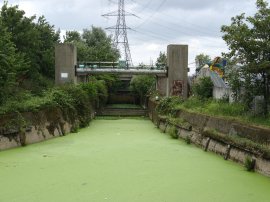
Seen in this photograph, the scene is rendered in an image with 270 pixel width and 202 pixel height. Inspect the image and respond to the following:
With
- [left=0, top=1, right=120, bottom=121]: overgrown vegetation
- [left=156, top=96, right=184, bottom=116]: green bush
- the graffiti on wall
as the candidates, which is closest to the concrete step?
[left=0, top=1, right=120, bottom=121]: overgrown vegetation

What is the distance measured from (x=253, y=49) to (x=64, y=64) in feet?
54.0

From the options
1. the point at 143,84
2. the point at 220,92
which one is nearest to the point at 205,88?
the point at 220,92

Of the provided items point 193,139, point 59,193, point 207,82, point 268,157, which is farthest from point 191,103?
point 59,193

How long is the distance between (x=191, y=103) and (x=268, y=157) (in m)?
9.07

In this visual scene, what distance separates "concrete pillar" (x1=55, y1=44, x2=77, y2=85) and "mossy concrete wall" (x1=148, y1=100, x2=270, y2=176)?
1092 cm

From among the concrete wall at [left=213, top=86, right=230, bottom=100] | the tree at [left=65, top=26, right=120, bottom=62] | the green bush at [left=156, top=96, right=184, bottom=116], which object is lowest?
the green bush at [left=156, top=96, right=184, bottom=116]

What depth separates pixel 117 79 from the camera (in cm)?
4059

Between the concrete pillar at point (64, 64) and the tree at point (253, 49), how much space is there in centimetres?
1516

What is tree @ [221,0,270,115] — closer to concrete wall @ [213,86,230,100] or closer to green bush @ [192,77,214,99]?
concrete wall @ [213,86,230,100]

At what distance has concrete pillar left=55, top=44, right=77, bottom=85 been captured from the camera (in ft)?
87.1

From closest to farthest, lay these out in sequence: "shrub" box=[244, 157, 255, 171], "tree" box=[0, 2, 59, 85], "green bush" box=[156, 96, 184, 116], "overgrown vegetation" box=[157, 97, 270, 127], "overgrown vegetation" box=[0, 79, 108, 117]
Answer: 1. "shrub" box=[244, 157, 255, 171]
2. "overgrown vegetation" box=[157, 97, 270, 127]
3. "overgrown vegetation" box=[0, 79, 108, 117]
4. "green bush" box=[156, 96, 184, 116]
5. "tree" box=[0, 2, 59, 85]

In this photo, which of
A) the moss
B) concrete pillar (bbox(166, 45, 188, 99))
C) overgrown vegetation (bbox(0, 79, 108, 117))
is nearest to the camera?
the moss

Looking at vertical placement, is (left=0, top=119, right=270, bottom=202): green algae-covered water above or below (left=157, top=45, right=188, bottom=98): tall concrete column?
below

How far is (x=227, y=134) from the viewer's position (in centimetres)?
1234
